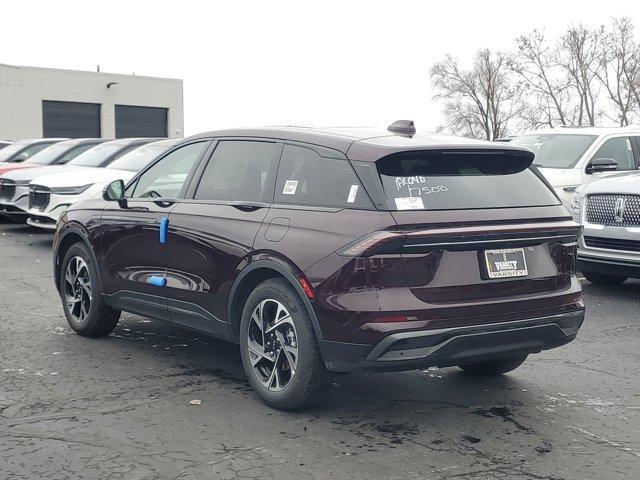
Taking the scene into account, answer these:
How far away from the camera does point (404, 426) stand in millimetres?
5102

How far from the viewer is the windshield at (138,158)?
1384 cm

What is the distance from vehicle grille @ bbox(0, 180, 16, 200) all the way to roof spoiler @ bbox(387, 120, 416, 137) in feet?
34.5

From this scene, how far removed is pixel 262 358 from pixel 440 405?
1.12m

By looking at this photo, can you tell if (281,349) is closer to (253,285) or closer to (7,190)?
(253,285)

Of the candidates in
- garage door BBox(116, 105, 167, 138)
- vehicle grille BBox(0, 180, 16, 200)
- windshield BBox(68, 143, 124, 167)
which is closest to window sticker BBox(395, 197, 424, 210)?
windshield BBox(68, 143, 124, 167)

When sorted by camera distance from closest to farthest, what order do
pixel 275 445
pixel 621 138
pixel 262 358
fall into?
1. pixel 275 445
2. pixel 262 358
3. pixel 621 138

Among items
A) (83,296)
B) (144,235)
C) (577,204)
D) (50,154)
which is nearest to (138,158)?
(50,154)

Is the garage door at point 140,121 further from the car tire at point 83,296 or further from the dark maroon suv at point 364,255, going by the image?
the dark maroon suv at point 364,255

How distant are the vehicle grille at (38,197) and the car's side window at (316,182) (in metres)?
8.48

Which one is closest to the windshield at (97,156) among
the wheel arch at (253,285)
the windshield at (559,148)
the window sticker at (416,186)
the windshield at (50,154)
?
the windshield at (50,154)

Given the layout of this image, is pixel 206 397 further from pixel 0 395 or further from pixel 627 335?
pixel 627 335

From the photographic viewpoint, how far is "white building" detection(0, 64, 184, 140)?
54219 mm

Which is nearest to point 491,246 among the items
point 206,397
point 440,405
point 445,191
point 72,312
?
point 445,191

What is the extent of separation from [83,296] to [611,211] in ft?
18.8
